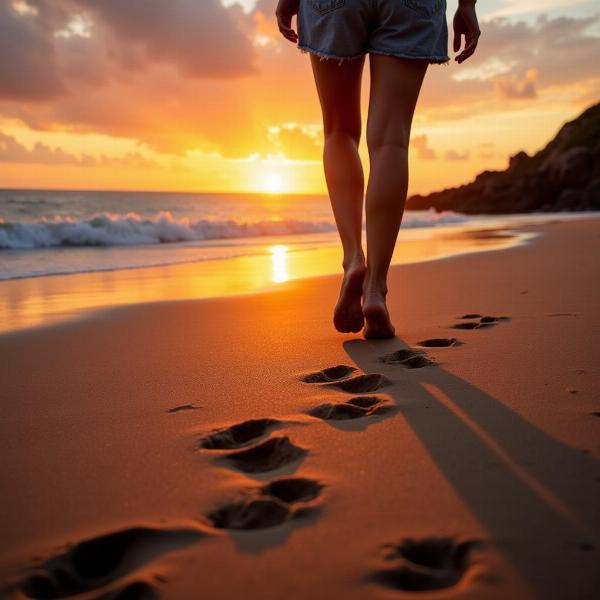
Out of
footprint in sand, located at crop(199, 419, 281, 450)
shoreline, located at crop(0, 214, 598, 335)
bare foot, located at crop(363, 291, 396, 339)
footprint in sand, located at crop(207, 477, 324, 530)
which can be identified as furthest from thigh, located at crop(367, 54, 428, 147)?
shoreline, located at crop(0, 214, 598, 335)

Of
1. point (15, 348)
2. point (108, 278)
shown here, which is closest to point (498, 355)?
point (15, 348)

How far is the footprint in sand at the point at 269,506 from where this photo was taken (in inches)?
42.6

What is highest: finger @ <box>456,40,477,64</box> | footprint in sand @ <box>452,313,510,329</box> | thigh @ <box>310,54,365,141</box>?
finger @ <box>456,40,477,64</box>

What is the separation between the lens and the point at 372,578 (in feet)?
2.98

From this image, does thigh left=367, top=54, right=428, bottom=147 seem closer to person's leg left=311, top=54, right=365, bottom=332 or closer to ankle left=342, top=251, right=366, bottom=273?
person's leg left=311, top=54, right=365, bottom=332

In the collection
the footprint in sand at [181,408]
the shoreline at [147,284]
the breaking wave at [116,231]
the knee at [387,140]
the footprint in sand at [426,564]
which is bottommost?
the footprint in sand at [426,564]

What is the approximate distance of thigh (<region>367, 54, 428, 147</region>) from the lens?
238cm

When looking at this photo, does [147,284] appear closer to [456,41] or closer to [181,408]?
[456,41]

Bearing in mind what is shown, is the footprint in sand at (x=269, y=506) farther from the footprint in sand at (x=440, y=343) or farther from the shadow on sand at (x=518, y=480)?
the footprint in sand at (x=440, y=343)

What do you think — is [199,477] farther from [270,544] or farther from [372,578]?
[372,578]

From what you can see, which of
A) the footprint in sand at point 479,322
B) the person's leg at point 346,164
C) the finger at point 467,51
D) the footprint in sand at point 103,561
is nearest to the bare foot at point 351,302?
the person's leg at point 346,164

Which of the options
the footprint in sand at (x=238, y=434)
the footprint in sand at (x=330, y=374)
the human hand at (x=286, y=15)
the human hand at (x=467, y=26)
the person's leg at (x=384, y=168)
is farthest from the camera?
the human hand at (x=286, y=15)

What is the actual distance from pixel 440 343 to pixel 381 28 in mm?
1139

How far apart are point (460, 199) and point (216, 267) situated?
122 ft
